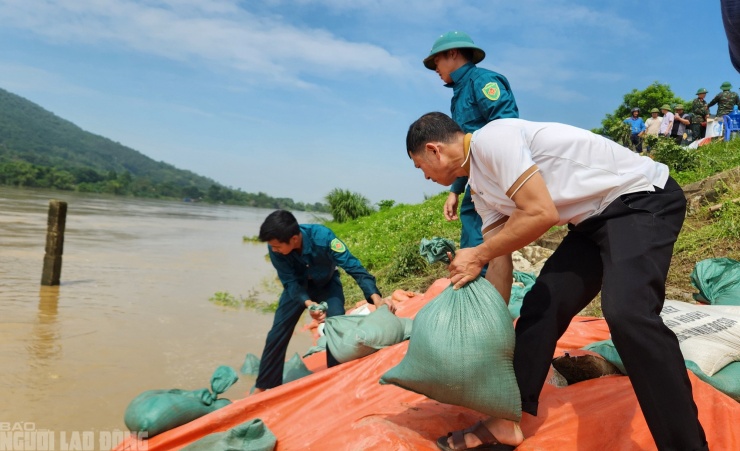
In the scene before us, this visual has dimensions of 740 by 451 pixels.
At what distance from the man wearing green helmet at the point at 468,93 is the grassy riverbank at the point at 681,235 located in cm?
149

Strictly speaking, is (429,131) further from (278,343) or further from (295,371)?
(295,371)

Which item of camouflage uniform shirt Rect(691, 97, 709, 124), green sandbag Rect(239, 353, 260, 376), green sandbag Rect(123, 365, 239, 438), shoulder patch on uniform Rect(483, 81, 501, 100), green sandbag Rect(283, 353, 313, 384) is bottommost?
green sandbag Rect(239, 353, 260, 376)

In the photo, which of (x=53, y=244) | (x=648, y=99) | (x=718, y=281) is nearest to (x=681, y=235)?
(x=718, y=281)

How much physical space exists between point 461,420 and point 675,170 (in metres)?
6.55

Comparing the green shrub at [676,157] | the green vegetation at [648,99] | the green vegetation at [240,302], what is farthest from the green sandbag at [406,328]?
the green vegetation at [648,99]

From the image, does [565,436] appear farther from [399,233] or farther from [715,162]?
[399,233]

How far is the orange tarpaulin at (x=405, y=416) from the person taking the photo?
6.01 feet

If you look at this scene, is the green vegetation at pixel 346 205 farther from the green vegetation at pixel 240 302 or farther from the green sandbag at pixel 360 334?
the green sandbag at pixel 360 334

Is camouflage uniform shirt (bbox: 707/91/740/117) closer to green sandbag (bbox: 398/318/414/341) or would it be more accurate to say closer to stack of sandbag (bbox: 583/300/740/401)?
stack of sandbag (bbox: 583/300/740/401)

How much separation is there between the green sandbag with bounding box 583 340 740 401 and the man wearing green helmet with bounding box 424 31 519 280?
0.88m

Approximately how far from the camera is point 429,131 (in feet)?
5.94

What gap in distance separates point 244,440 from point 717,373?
195 cm

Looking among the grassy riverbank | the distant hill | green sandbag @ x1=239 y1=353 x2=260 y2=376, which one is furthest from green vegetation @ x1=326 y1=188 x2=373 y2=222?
the distant hill

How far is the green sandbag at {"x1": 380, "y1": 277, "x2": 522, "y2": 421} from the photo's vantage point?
172cm
